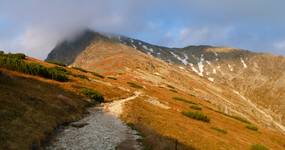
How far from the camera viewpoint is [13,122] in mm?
27844

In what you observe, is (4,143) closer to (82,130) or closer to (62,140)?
(62,140)

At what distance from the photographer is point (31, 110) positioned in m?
32.4

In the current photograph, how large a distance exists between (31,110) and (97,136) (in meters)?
5.57

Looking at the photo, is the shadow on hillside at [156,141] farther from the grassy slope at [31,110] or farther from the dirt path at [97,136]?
the grassy slope at [31,110]

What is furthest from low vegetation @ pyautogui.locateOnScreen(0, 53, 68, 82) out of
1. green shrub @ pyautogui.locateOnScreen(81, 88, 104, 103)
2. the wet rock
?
the wet rock

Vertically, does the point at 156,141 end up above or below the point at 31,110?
below

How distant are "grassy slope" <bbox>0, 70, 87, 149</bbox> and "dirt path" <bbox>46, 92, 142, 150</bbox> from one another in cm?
111

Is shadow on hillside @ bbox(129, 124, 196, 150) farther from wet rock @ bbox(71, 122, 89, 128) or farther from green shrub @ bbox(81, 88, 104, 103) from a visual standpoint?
green shrub @ bbox(81, 88, 104, 103)

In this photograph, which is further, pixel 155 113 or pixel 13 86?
pixel 155 113

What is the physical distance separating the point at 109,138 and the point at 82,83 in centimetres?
2829

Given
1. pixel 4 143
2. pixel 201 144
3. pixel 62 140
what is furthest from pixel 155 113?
pixel 4 143

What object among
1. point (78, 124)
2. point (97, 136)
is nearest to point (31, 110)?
point (78, 124)

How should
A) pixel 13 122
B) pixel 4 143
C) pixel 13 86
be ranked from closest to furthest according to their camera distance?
pixel 4 143 < pixel 13 122 < pixel 13 86

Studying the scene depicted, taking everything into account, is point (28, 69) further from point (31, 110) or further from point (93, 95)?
point (31, 110)
